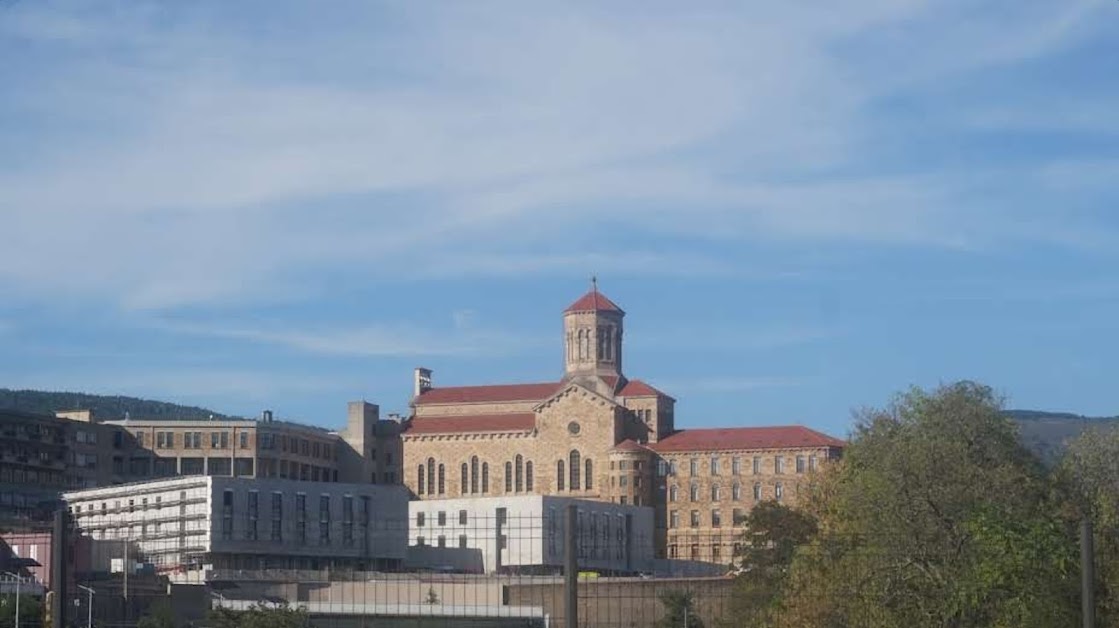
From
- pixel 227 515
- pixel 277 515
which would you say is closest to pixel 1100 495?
Result: pixel 227 515

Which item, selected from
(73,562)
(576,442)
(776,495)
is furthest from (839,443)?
(73,562)

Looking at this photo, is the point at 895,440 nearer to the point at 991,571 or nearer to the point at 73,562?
the point at 991,571

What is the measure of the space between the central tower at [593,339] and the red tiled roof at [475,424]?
18.0 feet

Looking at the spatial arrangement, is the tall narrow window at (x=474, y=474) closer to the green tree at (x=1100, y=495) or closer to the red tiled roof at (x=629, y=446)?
the red tiled roof at (x=629, y=446)

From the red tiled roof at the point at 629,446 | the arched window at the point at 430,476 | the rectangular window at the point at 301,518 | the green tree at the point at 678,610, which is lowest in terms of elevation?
the green tree at the point at 678,610

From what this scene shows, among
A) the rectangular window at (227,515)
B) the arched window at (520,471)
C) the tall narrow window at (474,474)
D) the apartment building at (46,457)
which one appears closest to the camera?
the rectangular window at (227,515)

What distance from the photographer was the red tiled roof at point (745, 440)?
473 ft

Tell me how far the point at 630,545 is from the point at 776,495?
20.3 metres

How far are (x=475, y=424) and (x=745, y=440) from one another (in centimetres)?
2273

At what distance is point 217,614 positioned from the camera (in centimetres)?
5059

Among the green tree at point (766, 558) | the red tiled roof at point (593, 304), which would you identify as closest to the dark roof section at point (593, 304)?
the red tiled roof at point (593, 304)

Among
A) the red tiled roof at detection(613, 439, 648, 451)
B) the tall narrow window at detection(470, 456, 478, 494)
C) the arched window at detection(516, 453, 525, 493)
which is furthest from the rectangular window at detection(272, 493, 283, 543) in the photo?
the tall narrow window at detection(470, 456, 478, 494)

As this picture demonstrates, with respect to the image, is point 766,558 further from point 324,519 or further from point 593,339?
point 593,339

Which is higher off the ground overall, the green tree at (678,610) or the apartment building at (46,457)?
the apartment building at (46,457)
